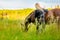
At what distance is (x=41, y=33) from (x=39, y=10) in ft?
8.33

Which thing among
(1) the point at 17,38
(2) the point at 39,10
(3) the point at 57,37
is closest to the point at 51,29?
(3) the point at 57,37

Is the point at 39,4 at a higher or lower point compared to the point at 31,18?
higher

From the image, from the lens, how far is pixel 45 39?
5.92 metres

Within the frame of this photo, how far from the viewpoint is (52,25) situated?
7629 mm

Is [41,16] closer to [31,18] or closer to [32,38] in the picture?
[31,18]

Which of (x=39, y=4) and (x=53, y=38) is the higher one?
(x=39, y=4)

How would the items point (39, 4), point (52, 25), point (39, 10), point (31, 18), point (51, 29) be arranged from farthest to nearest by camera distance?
point (31, 18)
point (39, 10)
point (39, 4)
point (52, 25)
point (51, 29)

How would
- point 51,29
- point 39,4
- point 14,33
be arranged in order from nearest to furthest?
point 14,33 → point 51,29 → point 39,4

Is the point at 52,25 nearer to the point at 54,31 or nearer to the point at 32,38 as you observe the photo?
the point at 54,31

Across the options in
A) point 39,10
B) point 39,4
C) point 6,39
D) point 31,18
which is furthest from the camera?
point 31,18

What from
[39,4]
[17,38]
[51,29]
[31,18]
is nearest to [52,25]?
[51,29]

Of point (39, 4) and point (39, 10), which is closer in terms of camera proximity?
point (39, 4)

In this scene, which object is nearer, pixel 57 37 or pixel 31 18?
pixel 57 37

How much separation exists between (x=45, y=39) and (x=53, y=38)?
262 millimetres
